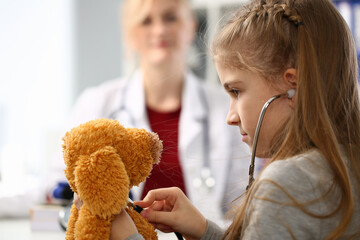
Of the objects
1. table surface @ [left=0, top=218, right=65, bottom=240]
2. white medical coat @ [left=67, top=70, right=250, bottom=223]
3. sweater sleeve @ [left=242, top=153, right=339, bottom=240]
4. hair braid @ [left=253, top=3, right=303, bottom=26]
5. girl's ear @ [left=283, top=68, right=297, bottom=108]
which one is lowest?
table surface @ [left=0, top=218, right=65, bottom=240]

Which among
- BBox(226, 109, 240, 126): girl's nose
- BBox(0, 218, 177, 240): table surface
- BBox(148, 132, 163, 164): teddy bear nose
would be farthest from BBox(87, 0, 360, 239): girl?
BBox(0, 218, 177, 240): table surface

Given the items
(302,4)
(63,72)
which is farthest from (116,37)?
(302,4)

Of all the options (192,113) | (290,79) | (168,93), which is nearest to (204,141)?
(192,113)

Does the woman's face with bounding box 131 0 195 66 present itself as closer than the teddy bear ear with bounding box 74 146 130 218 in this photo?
No

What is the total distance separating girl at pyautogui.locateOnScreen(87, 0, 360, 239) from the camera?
22.5 inches

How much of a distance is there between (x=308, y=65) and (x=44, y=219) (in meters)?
0.85

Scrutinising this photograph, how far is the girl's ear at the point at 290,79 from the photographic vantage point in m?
0.66

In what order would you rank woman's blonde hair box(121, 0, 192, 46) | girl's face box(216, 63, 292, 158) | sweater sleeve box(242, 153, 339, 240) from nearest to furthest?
sweater sleeve box(242, 153, 339, 240)
girl's face box(216, 63, 292, 158)
woman's blonde hair box(121, 0, 192, 46)

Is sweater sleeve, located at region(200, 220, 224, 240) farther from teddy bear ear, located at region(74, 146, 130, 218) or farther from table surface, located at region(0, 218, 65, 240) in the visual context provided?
table surface, located at region(0, 218, 65, 240)

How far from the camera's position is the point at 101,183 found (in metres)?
0.57

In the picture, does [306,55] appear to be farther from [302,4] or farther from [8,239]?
[8,239]

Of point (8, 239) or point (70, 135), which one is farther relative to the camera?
point (8, 239)

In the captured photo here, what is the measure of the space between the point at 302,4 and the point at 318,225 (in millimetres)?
326

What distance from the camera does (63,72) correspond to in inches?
122
